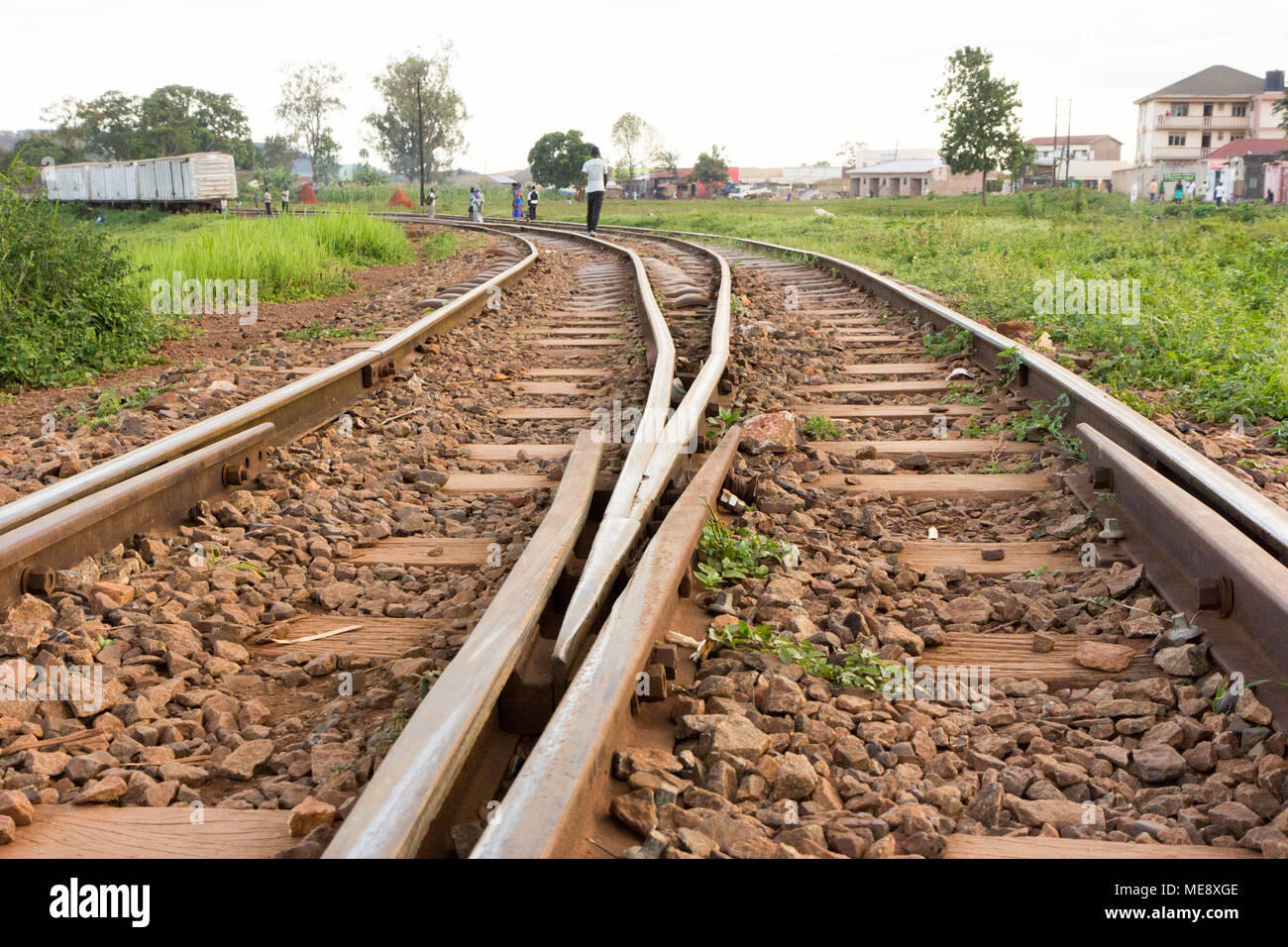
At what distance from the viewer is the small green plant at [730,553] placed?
9.67 ft

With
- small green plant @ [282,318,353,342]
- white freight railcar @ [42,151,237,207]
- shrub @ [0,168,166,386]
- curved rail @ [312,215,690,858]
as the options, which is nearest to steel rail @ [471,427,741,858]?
curved rail @ [312,215,690,858]

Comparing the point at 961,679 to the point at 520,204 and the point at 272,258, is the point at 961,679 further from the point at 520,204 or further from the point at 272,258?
the point at 520,204

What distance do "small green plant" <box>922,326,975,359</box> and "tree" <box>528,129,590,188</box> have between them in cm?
7004

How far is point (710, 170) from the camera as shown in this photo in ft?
331

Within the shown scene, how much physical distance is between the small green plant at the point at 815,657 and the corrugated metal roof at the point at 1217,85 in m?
104

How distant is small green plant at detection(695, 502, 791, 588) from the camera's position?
2.95 meters

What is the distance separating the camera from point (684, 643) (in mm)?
2496

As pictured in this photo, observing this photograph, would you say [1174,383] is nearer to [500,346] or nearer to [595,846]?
[500,346]

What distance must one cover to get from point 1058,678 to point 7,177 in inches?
299

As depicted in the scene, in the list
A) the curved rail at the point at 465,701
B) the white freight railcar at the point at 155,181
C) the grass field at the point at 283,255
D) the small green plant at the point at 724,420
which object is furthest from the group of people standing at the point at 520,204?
the curved rail at the point at 465,701

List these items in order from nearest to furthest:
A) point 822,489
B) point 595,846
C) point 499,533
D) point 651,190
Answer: point 595,846 < point 499,533 < point 822,489 < point 651,190

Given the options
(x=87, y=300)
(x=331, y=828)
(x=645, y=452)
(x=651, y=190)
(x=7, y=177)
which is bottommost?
(x=331, y=828)

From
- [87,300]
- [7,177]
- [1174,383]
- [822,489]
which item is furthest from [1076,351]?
[7,177]

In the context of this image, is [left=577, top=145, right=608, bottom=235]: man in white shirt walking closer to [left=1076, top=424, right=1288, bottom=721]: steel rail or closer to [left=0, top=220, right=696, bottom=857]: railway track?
[left=0, top=220, right=696, bottom=857]: railway track
